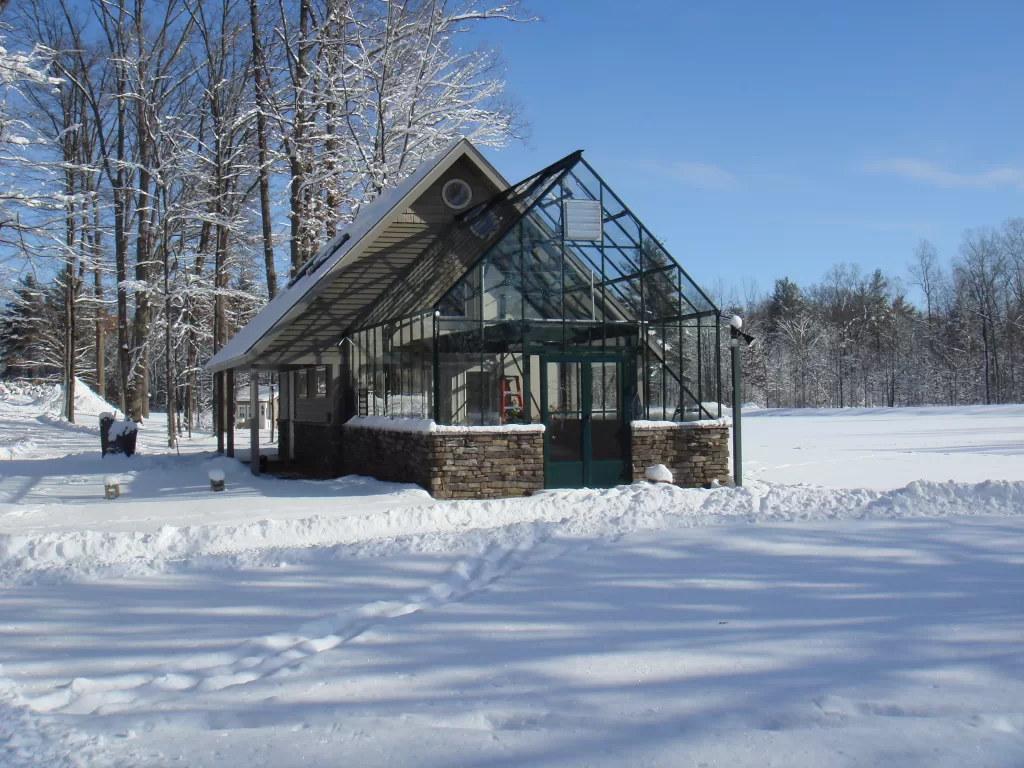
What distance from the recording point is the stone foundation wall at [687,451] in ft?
45.9

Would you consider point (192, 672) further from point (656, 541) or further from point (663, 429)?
point (663, 429)

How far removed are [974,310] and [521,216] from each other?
5439cm

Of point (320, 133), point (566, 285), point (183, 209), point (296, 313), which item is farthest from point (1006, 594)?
point (183, 209)

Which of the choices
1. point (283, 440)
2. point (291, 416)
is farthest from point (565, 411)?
point (283, 440)

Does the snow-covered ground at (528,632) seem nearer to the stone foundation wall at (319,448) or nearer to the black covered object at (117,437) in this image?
the stone foundation wall at (319,448)

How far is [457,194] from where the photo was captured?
16.7m

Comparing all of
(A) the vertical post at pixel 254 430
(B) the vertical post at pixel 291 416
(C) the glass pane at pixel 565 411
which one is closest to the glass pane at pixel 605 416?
(C) the glass pane at pixel 565 411

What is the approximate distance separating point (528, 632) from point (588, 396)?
26.6 ft

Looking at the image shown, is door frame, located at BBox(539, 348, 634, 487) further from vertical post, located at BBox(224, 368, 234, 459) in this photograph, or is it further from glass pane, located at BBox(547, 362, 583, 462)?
vertical post, located at BBox(224, 368, 234, 459)

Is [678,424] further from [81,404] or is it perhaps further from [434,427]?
[81,404]

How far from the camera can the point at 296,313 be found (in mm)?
16078

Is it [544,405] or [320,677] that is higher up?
[544,405]

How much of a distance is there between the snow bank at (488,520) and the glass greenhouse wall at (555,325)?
1969 mm

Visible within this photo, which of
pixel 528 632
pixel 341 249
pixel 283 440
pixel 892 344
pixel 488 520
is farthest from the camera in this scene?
pixel 892 344
